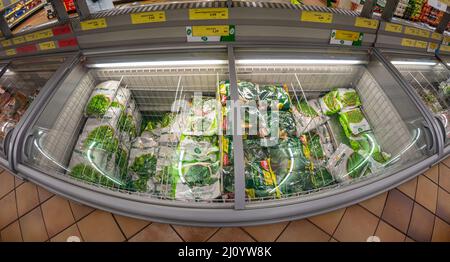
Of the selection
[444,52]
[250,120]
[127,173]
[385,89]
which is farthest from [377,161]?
[127,173]

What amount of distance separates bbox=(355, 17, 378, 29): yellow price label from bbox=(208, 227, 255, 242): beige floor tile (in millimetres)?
1766

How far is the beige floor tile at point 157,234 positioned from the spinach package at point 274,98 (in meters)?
1.20

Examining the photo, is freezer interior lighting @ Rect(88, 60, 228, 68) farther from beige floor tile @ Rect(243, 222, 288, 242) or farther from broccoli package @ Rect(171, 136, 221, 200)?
beige floor tile @ Rect(243, 222, 288, 242)

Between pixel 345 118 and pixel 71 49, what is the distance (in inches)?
93.6

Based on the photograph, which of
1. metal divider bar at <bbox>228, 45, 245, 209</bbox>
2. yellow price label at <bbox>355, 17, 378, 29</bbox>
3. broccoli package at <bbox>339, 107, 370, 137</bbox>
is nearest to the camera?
metal divider bar at <bbox>228, 45, 245, 209</bbox>

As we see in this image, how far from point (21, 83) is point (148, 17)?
1.33 m

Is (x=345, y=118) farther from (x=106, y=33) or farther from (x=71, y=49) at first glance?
(x=71, y=49)

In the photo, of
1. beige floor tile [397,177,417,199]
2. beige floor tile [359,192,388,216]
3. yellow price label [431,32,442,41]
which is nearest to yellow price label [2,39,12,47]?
beige floor tile [359,192,388,216]

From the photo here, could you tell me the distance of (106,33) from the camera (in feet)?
5.55

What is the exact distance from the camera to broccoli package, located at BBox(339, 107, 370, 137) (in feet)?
6.38

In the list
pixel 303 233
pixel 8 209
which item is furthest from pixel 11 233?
pixel 303 233

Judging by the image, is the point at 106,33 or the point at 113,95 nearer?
the point at 106,33

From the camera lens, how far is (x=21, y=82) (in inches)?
76.5

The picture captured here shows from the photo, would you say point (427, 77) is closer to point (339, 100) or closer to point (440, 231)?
point (339, 100)
